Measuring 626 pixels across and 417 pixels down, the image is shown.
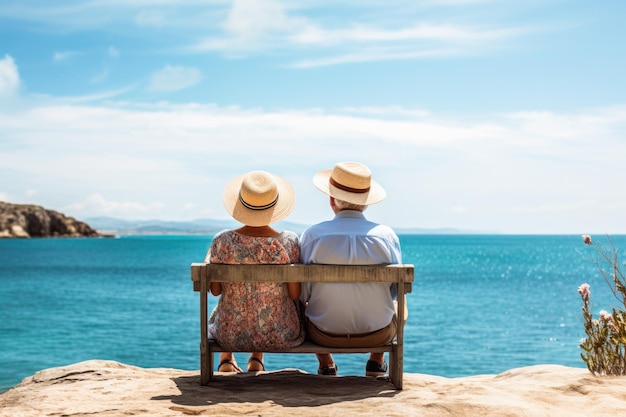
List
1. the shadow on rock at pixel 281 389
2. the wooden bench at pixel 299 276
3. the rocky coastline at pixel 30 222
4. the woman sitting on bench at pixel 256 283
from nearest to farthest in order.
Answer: the shadow on rock at pixel 281 389, the wooden bench at pixel 299 276, the woman sitting on bench at pixel 256 283, the rocky coastline at pixel 30 222

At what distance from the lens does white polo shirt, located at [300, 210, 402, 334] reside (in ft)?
18.6

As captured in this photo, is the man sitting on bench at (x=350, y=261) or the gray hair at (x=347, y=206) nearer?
the man sitting on bench at (x=350, y=261)

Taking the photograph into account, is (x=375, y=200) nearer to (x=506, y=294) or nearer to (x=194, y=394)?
(x=194, y=394)

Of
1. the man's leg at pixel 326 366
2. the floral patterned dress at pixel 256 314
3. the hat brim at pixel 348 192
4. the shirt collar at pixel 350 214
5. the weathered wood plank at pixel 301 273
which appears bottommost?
the man's leg at pixel 326 366

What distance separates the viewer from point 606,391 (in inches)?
211

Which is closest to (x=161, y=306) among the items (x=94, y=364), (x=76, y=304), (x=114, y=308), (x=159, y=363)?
(x=114, y=308)

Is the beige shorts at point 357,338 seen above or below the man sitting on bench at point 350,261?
below

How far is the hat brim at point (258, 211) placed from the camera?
5617 mm

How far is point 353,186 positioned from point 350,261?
607 mm

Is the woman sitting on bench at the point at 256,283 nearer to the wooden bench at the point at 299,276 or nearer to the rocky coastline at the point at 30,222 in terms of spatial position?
the wooden bench at the point at 299,276

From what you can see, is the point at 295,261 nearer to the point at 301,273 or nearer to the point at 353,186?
the point at 301,273

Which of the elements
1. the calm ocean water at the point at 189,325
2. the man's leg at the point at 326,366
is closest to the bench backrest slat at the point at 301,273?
the man's leg at the point at 326,366

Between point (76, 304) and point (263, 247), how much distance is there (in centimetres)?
2996

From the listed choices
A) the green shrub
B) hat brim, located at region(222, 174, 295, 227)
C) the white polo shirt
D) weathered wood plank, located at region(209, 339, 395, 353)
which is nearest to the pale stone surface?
the green shrub
